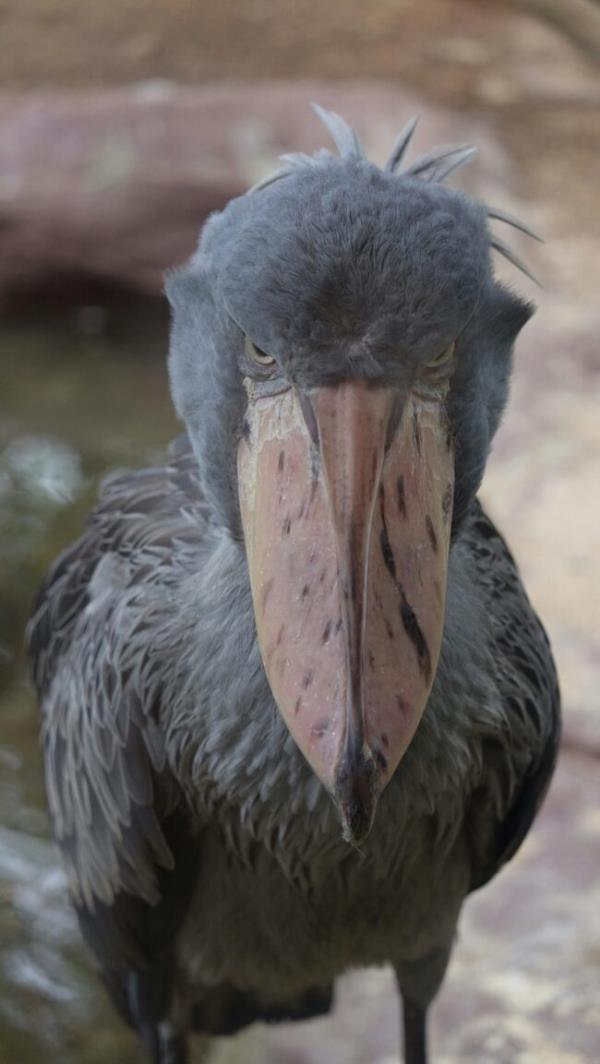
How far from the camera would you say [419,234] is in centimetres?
162

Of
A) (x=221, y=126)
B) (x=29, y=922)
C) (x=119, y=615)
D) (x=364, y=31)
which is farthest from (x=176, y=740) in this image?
(x=364, y=31)

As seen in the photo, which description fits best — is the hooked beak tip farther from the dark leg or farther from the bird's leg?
the dark leg

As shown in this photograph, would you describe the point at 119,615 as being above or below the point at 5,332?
below

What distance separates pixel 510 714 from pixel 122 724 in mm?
606

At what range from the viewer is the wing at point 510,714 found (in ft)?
7.59

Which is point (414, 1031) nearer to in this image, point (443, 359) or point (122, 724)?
point (122, 724)

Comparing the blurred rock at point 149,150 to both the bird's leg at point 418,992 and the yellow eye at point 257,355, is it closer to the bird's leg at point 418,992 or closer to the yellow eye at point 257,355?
the bird's leg at point 418,992

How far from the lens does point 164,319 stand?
657 cm

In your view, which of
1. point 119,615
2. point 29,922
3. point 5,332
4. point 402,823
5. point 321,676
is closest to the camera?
point 321,676

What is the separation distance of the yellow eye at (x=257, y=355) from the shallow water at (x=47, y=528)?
2.27m

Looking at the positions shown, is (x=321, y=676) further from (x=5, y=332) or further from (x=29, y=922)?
(x=5, y=332)

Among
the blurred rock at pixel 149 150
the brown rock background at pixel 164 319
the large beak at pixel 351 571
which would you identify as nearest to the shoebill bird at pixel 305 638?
the large beak at pixel 351 571

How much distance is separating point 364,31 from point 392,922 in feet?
25.3

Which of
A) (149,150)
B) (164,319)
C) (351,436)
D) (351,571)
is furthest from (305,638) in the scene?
→ (164,319)
